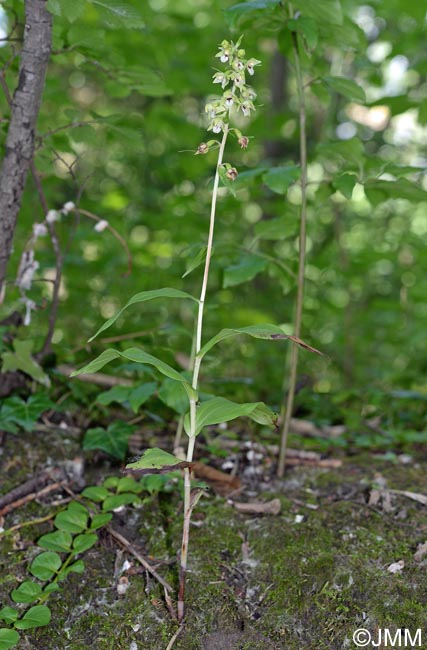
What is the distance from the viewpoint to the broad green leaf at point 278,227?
2244mm

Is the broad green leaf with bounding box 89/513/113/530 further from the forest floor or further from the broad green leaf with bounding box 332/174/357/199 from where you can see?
the broad green leaf with bounding box 332/174/357/199

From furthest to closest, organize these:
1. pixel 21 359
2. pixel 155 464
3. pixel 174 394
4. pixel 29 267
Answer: pixel 29 267 < pixel 21 359 < pixel 174 394 < pixel 155 464

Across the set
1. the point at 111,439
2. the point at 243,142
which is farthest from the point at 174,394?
the point at 243,142

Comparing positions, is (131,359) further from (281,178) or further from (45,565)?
(281,178)

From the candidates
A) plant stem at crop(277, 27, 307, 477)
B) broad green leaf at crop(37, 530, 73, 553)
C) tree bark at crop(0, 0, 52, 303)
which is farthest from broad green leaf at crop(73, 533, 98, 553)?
tree bark at crop(0, 0, 52, 303)

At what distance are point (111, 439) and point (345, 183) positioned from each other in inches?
50.5

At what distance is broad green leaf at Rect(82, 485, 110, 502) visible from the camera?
1922mm

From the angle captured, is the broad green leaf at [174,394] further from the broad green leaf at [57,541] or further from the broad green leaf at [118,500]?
the broad green leaf at [57,541]

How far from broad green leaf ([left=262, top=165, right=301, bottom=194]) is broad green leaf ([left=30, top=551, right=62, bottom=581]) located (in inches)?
55.7

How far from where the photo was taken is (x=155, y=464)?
1370mm

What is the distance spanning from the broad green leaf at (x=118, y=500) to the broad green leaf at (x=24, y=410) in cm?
41

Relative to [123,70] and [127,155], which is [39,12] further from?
[127,155]

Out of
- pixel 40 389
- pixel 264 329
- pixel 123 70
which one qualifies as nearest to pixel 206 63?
pixel 123 70

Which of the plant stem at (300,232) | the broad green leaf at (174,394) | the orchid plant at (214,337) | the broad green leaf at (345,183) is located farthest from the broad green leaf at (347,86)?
the broad green leaf at (174,394)
